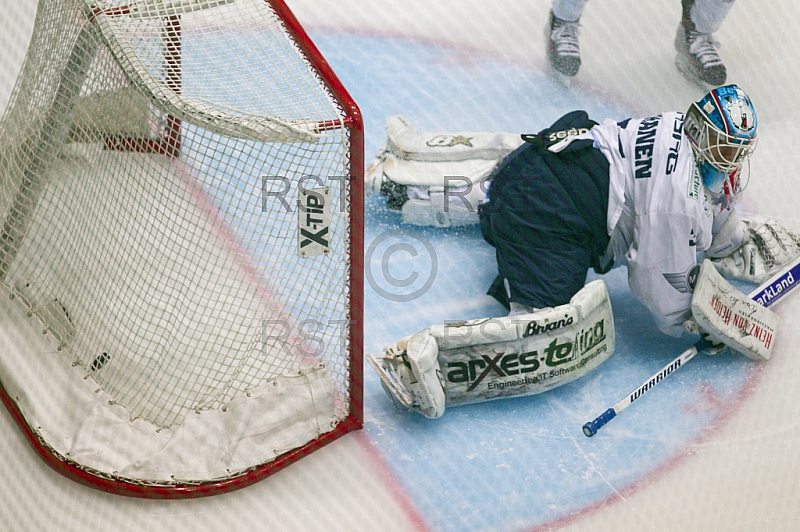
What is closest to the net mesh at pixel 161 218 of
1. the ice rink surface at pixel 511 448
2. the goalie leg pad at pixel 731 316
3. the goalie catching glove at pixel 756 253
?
the ice rink surface at pixel 511 448

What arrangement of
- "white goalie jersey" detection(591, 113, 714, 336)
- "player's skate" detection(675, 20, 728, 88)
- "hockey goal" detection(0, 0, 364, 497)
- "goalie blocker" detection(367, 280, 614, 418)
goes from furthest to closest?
"player's skate" detection(675, 20, 728, 88) → "white goalie jersey" detection(591, 113, 714, 336) → "goalie blocker" detection(367, 280, 614, 418) → "hockey goal" detection(0, 0, 364, 497)

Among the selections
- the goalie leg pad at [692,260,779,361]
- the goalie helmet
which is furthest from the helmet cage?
the goalie leg pad at [692,260,779,361]

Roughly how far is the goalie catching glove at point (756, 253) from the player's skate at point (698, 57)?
40.7 inches

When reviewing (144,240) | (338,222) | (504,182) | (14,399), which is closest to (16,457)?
(14,399)

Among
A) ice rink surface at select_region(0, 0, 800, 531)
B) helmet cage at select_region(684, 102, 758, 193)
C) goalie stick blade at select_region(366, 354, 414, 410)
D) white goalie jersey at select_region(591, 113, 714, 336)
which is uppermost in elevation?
helmet cage at select_region(684, 102, 758, 193)

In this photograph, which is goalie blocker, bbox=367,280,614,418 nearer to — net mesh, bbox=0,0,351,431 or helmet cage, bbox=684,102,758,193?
net mesh, bbox=0,0,351,431

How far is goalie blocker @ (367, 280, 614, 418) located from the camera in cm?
278

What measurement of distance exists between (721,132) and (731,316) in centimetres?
59

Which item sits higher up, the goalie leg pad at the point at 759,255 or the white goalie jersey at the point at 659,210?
the white goalie jersey at the point at 659,210

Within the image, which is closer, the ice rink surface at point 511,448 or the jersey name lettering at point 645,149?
the ice rink surface at point 511,448

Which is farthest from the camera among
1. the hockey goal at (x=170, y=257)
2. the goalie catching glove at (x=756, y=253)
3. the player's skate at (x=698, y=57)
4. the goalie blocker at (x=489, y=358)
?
the player's skate at (x=698, y=57)

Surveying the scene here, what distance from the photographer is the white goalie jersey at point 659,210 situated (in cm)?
292

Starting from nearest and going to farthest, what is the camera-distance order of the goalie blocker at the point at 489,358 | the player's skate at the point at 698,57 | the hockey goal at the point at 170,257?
the hockey goal at the point at 170,257 < the goalie blocker at the point at 489,358 < the player's skate at the point at 698,57

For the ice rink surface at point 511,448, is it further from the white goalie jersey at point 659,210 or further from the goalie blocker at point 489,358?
the white goalie jersey at point 659,210
